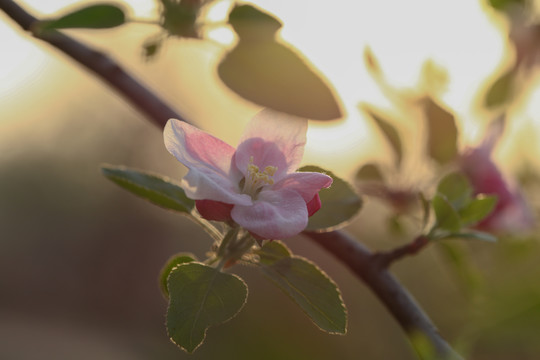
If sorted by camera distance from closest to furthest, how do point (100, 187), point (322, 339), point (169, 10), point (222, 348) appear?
1. point (169, 10)
2. point (322, 339)
3. point (222, 348)
4. point (100, 187)

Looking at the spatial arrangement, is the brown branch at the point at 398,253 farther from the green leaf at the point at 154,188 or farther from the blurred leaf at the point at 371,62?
the blurred leaf at the point at 371,62

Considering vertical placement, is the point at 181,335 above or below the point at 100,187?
above

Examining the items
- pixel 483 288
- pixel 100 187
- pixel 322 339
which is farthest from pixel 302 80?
pixel 100 187

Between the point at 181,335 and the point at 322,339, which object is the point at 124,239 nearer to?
the point at 322,339

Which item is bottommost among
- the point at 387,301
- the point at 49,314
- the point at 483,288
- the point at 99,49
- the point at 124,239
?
the point at 49,314

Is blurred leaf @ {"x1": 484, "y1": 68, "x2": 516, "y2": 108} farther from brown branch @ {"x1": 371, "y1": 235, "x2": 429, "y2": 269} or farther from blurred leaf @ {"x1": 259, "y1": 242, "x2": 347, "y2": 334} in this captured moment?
blurred leaf @ {"x1": 259, "y1": 242, "x2": 347, "y2": 334}

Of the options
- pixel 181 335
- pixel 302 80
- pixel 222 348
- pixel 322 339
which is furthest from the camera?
pixel 222 348

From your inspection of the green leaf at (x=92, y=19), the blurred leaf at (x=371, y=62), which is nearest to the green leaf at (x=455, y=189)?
the blurred leaf at (x=371, y=62)
